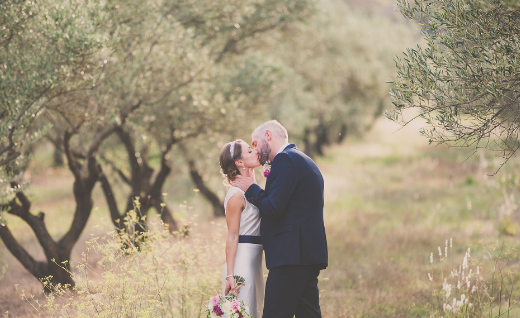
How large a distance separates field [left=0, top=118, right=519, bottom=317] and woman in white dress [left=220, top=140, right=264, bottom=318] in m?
1.51

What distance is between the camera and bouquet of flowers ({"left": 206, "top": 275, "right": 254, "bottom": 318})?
4.35 m

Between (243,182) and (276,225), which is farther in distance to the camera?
(243,182)

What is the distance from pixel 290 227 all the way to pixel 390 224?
11.4 m

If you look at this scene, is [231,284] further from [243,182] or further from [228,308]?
[243,182]

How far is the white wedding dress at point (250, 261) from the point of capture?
15.5 feet

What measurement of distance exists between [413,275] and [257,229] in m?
5.92

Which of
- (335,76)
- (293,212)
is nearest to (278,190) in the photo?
(293,212)

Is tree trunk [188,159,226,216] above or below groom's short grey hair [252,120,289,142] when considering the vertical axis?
below

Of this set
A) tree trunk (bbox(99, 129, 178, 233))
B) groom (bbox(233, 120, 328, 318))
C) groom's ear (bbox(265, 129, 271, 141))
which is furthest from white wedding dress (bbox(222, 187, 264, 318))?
tree trunk (bbox(99, 129, 178, 233))

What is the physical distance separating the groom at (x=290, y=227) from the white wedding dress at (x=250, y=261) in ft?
0.83

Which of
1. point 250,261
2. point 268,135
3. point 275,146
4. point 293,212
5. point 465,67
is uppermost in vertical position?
point 465,67

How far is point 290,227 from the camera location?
441 cm

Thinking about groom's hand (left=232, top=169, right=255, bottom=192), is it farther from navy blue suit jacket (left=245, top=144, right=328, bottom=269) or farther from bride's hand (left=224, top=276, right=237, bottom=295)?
bride's hand (left=224, top=276, right=237, bottom=295)

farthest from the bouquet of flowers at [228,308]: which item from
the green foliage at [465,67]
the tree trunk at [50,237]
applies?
the tree trunk at [50,237]
